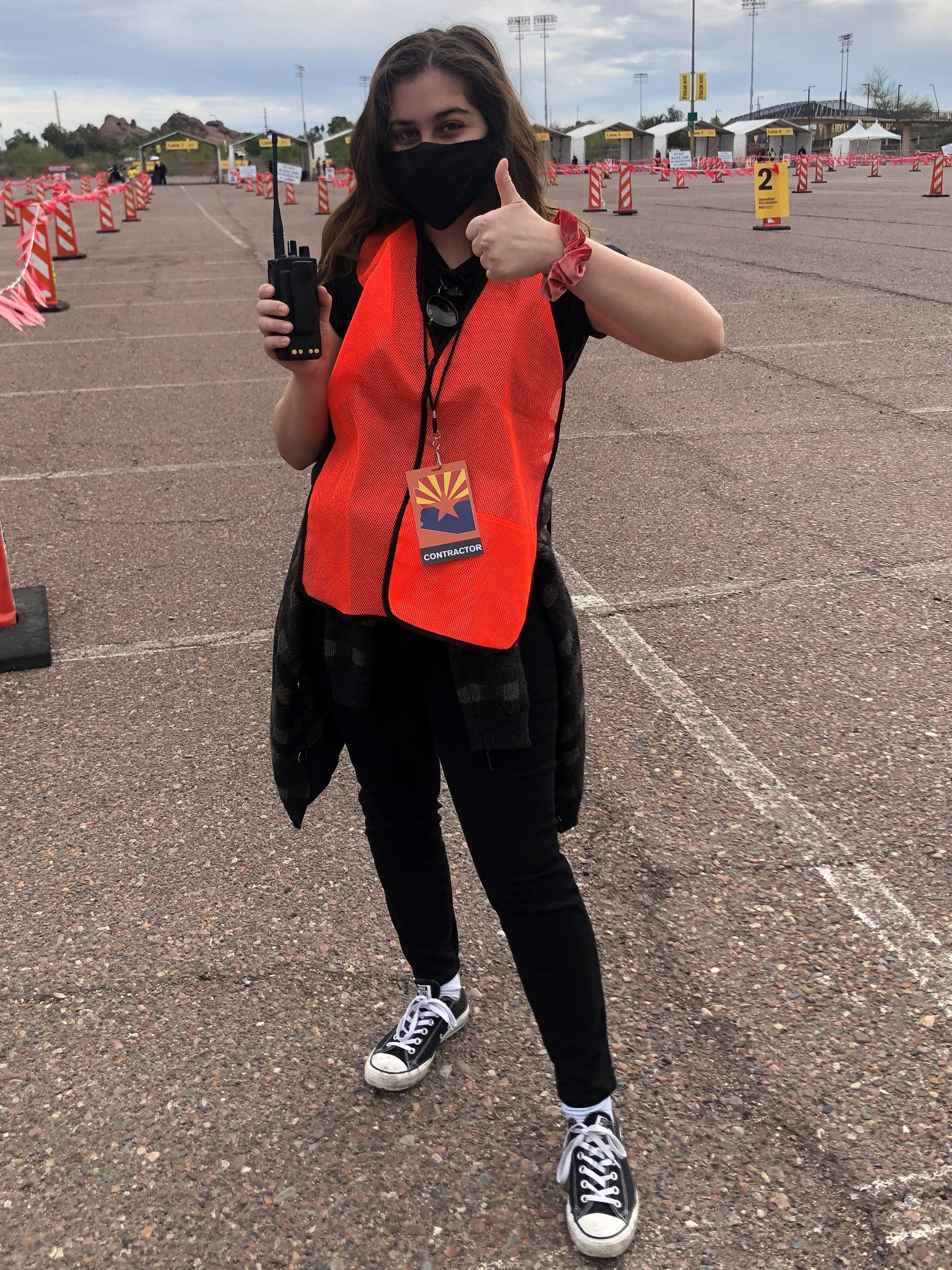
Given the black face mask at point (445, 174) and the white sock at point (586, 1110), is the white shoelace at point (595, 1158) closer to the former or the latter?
the white sock at point (586, 1110)

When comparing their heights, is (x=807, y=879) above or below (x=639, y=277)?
below

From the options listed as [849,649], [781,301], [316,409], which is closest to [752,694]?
[849,649]

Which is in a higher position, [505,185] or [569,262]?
[505,185]

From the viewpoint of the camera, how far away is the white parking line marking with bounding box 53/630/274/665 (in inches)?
179

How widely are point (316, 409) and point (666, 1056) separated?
59.8 inches

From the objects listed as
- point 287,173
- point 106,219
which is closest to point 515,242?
point 287,173

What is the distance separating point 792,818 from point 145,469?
526 cm

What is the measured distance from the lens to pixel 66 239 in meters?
22.1

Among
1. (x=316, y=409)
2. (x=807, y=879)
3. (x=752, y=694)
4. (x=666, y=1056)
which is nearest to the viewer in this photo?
(x=316, y=409)

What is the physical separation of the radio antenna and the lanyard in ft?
0.93

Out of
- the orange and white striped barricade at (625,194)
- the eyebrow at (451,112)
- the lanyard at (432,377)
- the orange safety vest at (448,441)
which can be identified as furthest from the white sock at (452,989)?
the orange and white striped barricade at (625,194)

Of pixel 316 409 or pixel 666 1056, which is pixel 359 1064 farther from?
pixel 316 409

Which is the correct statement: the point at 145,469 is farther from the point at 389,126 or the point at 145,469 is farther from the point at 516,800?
the point at 516,800

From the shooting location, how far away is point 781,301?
12086 mm
